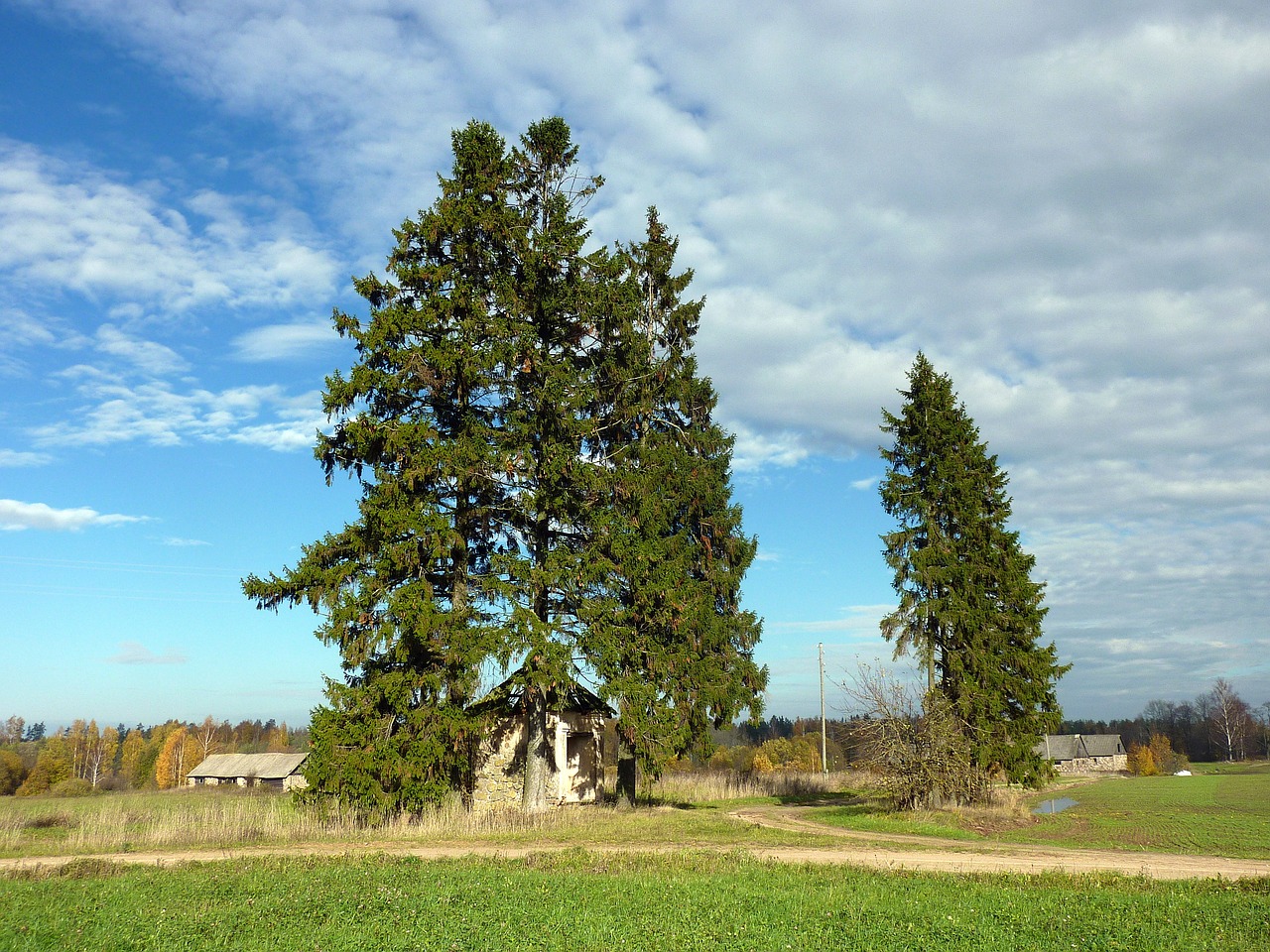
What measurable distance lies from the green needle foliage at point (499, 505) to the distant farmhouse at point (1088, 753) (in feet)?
250

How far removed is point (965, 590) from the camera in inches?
923

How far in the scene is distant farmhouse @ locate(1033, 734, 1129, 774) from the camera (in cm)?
8475

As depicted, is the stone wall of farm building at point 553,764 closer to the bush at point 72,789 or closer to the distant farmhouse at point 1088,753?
the bush at point 72,789

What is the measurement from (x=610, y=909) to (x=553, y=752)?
14.0 m

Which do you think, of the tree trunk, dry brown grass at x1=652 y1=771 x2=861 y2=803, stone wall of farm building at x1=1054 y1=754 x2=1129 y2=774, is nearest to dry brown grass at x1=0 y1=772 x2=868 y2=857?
the tree trunk

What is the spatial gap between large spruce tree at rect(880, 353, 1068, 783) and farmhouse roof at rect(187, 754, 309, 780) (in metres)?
46.8

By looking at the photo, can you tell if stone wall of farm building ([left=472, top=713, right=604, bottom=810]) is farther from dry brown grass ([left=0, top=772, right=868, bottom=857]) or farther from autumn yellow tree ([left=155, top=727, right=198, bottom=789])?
autumn yellow tree ([left=155, top=727, right=198, bottom=789])

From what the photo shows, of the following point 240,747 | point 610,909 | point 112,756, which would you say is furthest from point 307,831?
point 112,756

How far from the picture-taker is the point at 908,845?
51.3 ft

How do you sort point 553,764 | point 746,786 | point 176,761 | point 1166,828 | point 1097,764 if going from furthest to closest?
point 176,761 → point 1097,764 → point 746,786 → point 553,764 → point 1166,828

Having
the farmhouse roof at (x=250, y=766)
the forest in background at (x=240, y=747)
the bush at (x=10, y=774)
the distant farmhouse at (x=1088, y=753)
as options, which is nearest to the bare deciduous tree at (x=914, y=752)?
the forest in background at (x=240, y=747)

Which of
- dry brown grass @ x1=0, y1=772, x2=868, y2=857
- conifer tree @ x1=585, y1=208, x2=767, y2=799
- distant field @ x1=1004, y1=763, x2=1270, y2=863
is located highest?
conifer tree @ x1=585, y1=208, x2=767, y2=799

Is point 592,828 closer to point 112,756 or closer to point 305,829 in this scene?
point 305,829

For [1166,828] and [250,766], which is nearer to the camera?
[1166,828]
